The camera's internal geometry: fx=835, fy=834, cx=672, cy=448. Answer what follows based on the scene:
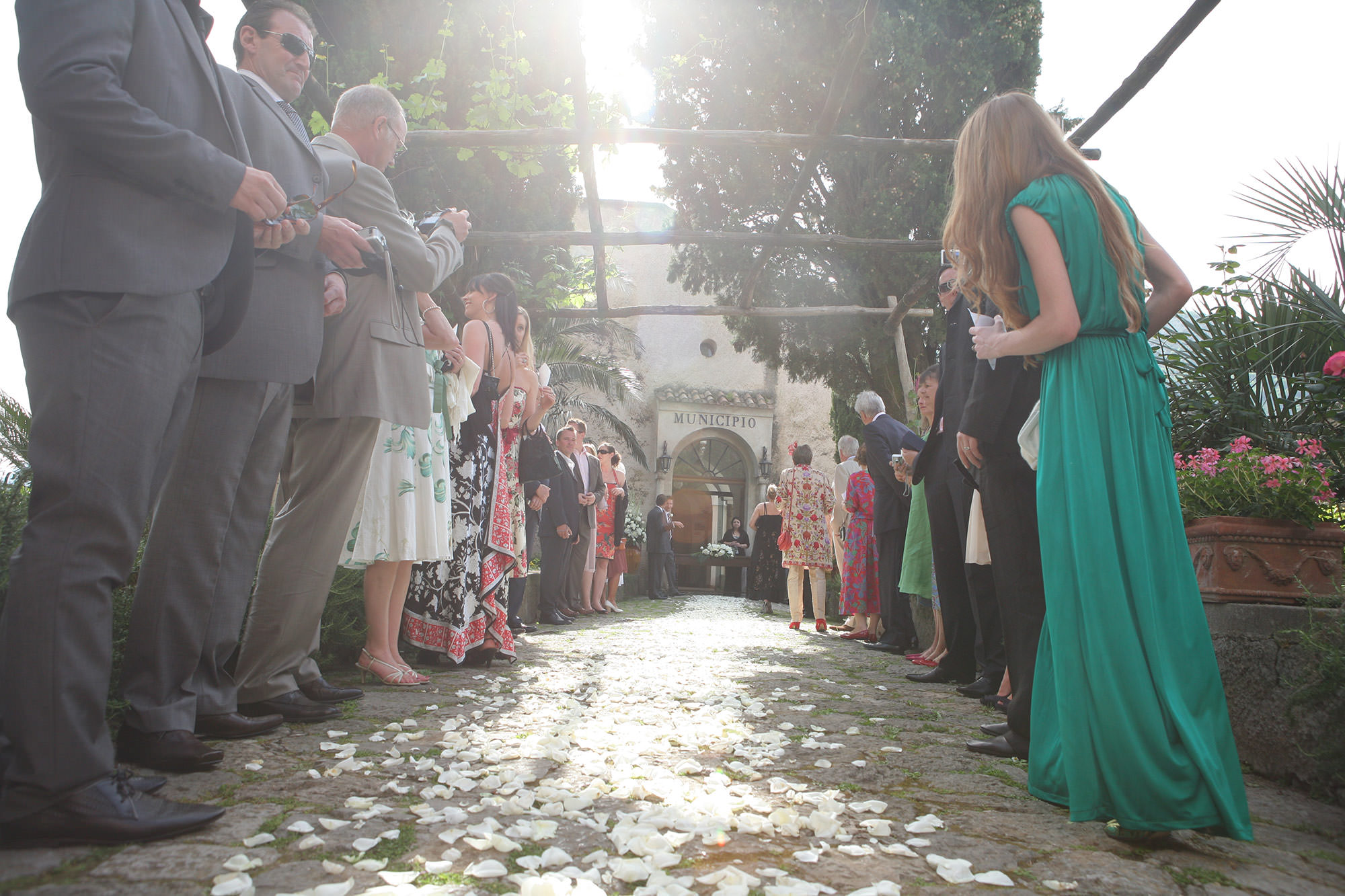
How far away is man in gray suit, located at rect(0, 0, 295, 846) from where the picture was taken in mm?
1545

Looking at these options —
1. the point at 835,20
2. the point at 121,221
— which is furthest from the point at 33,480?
the point at 835,20

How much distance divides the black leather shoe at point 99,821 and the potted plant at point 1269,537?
3.06 metres

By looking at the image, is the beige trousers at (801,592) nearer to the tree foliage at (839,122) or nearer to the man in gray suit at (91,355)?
the tree foliage at (839,122)

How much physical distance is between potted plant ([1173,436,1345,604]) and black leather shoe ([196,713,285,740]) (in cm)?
309

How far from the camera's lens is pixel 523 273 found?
40.3 ft

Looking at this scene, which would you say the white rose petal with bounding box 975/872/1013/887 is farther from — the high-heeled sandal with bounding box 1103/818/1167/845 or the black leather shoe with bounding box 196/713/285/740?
the black leather shoe with bounding box 196/713/285/740

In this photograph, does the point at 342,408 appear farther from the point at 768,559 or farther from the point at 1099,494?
the point at 768,559

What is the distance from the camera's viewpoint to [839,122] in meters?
11.5

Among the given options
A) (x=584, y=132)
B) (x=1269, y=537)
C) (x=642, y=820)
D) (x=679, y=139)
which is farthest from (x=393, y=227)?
(x=679, y=139)

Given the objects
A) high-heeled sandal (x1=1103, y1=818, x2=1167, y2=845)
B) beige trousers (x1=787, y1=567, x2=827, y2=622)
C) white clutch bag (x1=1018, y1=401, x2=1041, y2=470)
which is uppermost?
white clutch bag (x1=1018, y1=401, x2=1041, y2=470)

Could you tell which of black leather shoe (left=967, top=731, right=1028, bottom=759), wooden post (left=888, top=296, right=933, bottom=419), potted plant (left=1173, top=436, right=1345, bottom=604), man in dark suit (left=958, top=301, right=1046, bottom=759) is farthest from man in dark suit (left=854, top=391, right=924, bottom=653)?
black leather shoe (left=967, top=731, right=1028, bottom=759)

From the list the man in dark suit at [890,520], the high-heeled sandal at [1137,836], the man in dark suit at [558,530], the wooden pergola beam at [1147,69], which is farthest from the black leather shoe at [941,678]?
the man in dark suit at [558,530]

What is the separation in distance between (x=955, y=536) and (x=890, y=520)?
6.82 feet

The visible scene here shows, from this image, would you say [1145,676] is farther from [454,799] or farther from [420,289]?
[420,289]
